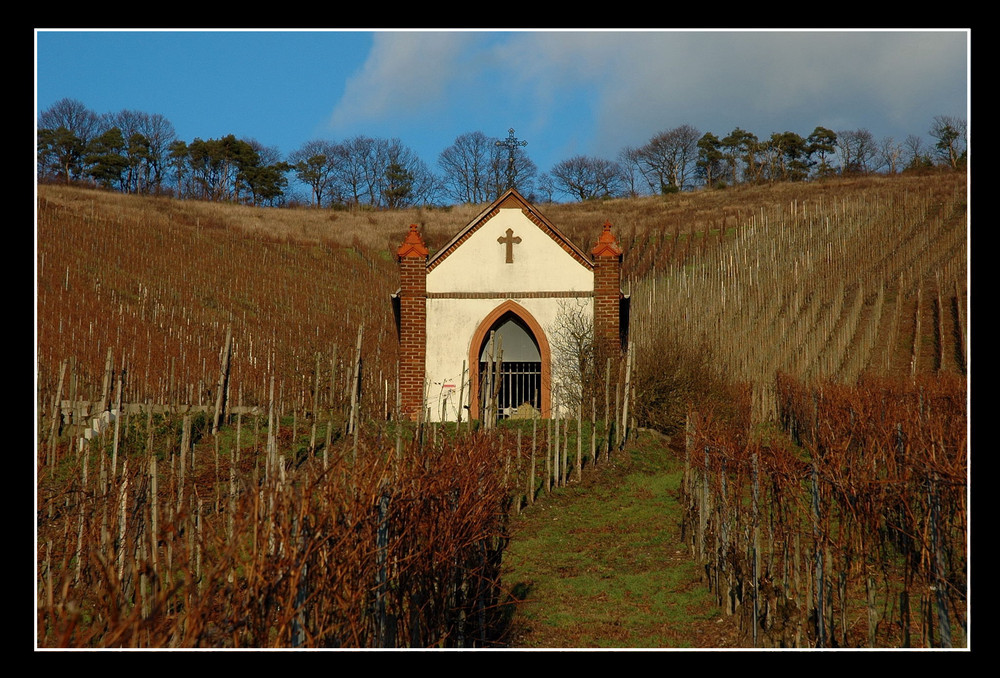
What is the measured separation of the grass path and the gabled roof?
684 cm

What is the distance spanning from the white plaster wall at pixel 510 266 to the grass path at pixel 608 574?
6331 millimetres

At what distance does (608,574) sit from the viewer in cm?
1179

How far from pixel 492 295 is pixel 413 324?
88.1 inches

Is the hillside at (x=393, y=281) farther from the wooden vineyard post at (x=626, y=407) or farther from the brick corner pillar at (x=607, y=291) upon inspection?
the wooden vineyard post at (x=626, y=407)

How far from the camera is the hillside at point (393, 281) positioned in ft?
93.1

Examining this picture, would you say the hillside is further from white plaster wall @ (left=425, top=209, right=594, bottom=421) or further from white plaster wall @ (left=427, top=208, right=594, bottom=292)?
white plaster wall @ (left=427, top=208, right=594, bottom=292)

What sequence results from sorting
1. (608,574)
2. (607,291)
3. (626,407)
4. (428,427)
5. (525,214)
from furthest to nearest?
1. (525,214)
2. (607,291)
3. (626,407)
4. (428,427)
5. (608,574)

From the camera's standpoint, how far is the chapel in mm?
22578

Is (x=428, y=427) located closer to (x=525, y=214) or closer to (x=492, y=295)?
(x=492, y=295)

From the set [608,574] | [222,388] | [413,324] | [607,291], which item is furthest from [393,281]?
[608,574]

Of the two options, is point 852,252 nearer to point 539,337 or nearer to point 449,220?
point 539,337

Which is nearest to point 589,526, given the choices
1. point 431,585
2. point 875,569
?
point 875,569

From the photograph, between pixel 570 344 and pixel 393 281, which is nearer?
pixel 570 344

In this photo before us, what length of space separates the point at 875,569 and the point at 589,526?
184 inches
